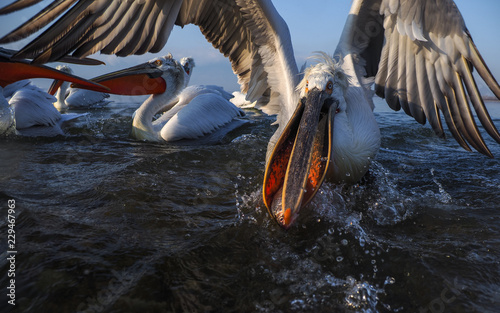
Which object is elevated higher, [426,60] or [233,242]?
[426,60]

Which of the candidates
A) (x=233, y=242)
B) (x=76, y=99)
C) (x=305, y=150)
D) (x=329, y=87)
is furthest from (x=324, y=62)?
(x=76, y=99)

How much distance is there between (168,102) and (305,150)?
403 cm

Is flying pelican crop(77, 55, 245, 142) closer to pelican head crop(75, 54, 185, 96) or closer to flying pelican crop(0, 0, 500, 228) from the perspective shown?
pelican head crop(75, 54, 185, 96)

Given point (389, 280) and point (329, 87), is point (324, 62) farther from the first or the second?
point (389, 280)

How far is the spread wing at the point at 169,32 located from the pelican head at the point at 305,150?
1.71ft

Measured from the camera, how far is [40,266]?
1568 mm

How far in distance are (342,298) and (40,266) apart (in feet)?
4.30

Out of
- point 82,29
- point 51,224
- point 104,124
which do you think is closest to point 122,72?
point 104,124

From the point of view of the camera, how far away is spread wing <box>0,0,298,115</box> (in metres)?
2.32

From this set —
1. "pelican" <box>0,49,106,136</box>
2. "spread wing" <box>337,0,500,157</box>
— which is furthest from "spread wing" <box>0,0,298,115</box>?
"pelican" <box>0,49,106,136</box>

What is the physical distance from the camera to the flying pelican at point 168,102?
191 inches

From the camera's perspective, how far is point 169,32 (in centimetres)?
274

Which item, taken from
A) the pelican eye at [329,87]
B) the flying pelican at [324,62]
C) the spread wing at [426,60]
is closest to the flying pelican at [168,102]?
the flying pelican at [324,62]

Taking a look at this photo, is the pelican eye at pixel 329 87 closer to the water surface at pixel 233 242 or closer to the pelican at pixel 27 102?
the water surface at pixel 233 242
